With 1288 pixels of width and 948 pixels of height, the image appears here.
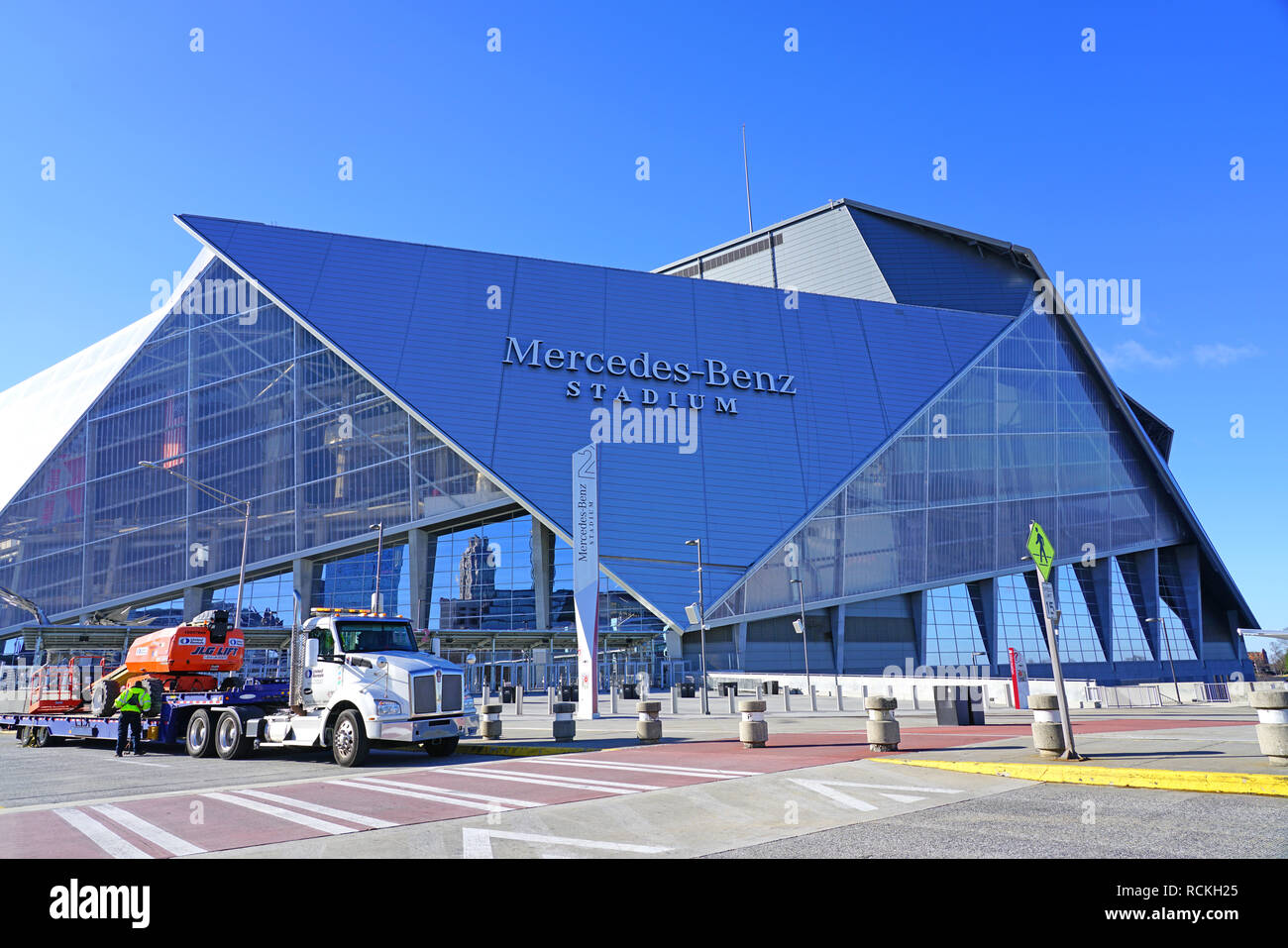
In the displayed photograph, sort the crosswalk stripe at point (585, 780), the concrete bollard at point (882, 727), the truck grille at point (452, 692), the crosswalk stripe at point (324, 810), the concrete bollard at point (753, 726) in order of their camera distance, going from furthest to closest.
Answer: the truck grille at point (452, 692), the concrete bollard at point (753, 726), the concrete bollard at point (882, 727), the crosswalk stripe at point (585, 780), the crosswalk stripe at point (324, 810)

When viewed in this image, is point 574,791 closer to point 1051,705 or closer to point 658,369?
point 1051,705

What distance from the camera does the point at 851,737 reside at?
66.2 ft

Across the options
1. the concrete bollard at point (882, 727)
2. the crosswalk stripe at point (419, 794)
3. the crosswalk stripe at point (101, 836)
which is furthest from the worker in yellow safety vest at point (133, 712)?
the concrete bollard at point (882, 727)

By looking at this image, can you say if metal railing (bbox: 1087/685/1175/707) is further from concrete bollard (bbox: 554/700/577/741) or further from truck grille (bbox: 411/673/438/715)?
truck grille (bbox: 411/673/438/715)

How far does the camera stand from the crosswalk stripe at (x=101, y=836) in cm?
832

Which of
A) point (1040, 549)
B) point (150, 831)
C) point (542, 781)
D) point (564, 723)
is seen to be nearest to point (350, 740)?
point (564, 723)

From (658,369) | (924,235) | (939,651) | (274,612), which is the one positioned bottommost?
(939,651)

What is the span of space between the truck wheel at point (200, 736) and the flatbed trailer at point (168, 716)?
18 centimetres

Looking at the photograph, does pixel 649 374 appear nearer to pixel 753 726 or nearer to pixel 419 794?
pixel 753 726

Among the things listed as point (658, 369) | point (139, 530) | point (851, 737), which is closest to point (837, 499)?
point (658, 369)

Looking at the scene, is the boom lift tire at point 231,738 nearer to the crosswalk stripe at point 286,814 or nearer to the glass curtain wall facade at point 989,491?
the crosswalk stripe at point 286,814

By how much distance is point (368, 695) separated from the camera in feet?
59.2

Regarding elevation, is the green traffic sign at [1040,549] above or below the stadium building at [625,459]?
below
